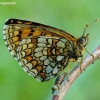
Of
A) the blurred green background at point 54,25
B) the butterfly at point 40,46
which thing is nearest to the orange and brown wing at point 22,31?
the butterfly at point 40,46

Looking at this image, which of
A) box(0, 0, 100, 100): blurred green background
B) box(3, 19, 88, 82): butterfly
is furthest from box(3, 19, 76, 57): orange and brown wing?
box(0, 0, 100, 100): blurred green background

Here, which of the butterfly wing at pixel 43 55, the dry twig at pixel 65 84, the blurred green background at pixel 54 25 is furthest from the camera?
the blurred green background at pixel 54 25

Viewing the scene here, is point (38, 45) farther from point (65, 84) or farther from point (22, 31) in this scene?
point (65, 84)

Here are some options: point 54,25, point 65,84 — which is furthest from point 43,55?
point 54,25

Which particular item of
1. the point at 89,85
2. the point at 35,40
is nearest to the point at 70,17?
the point at 89,85

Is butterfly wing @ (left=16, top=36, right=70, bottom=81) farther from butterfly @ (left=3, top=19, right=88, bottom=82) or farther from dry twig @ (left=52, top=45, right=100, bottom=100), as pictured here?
dry twig @ (left=52, top=45, right=100, bottom=100)

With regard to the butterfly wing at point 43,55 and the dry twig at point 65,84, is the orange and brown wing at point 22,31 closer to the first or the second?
the butterfly wing at point 43,55
